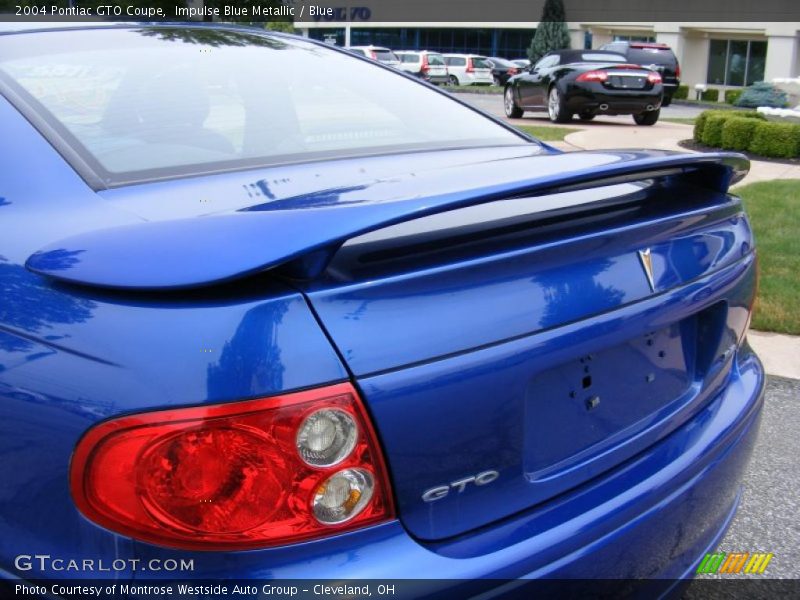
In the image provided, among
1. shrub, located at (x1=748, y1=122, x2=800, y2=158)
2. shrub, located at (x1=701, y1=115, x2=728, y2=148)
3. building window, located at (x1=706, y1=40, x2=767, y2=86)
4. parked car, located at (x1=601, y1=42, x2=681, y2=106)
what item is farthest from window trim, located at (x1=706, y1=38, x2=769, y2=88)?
shrub, located at (x1=748, y1=122, x2=800, y2=158)

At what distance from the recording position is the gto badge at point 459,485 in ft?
4.91

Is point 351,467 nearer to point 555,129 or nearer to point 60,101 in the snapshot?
point 60,101

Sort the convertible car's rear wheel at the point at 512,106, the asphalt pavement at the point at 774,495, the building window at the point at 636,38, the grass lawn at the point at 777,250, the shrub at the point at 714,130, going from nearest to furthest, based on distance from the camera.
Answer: the asphalt pavement at the point at 774,495
the grass lawn at the point at 777,250
the shrub at the point at 714,130
the convertible car's rear wheel at the point at 512,106
the building window at the point at 636,38

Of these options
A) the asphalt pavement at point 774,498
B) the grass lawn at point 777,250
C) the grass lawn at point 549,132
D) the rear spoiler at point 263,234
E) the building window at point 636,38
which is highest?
the building window at point 636,38

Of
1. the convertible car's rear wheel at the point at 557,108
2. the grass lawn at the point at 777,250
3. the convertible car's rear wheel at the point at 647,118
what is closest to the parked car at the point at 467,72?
the convertible car's rear wheel at the point at 557,108

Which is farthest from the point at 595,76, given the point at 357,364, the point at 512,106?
the point at 357,364

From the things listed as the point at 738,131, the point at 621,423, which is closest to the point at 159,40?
the point at 621,423

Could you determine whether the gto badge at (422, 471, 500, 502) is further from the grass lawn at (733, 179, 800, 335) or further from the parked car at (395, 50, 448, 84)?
the parked car at (395, 50, 448, 84)

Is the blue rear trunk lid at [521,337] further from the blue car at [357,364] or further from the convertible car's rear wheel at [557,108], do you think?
the convertible car's rear wheel at [557,108]

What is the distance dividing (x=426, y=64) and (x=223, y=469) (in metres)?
35.0

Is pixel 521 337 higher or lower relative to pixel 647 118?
higher

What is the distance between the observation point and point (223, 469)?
A: 53.8 inches

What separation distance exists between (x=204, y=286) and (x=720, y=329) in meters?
1.39

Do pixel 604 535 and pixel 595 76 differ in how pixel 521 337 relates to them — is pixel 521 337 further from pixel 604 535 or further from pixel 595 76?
pixel 595 76
